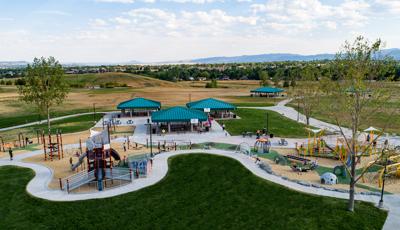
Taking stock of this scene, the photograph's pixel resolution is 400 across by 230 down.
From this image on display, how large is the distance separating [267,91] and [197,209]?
232 feet

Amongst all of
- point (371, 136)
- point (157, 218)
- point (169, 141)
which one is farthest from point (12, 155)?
point (371, 136)

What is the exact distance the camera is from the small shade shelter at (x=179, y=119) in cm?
4375

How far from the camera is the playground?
23672 mm

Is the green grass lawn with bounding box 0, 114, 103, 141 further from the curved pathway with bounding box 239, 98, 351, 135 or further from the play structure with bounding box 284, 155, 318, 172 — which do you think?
the curved pathway with bounding box 239, 98, 351, 135

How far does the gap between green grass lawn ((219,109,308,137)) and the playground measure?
15 centimetres

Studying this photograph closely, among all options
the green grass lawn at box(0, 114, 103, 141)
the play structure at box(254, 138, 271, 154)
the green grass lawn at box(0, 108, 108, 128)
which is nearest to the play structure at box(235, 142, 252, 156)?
the play structure at box(254, 138, 271, 154)

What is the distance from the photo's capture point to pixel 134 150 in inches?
1398

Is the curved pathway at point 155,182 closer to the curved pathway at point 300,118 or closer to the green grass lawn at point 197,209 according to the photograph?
the green grass lawn at point 197,209

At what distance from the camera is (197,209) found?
2092 centimetres

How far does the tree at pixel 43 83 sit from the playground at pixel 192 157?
5.24 meters

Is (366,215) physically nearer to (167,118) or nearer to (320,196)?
(320,196)

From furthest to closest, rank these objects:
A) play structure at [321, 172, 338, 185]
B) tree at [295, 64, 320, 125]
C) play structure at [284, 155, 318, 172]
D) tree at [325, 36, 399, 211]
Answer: tree at [295, 64, 320, 125] → play structure at [284, 155, 318, 172] → play structure at [321, 172, 338, 185] → tree at [325, 36, 399, 211]

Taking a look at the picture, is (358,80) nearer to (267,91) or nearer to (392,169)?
(392,169)

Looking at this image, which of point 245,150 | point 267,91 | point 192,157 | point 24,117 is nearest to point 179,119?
point 192,157
